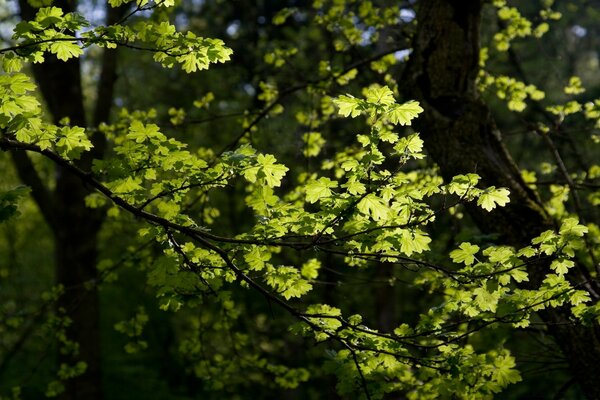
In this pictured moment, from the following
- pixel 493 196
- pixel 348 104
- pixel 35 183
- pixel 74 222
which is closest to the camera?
pixel 348 104

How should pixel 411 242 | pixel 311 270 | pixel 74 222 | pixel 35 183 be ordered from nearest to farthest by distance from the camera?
pixel 411 242 < pixel 311 270 < pixel 35 183 < pixel 74 222

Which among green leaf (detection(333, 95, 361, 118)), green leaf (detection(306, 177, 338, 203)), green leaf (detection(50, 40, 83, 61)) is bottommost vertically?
green leaf (detection(306, 177, 338, 203))

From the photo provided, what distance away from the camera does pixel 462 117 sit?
4.48m

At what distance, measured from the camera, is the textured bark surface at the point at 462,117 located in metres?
4.36

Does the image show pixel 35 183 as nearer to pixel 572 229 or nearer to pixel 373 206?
pixel 373 206

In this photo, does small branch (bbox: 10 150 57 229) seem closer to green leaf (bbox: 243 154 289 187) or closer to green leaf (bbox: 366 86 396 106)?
green leaf (bbox: 243 154 289 187)

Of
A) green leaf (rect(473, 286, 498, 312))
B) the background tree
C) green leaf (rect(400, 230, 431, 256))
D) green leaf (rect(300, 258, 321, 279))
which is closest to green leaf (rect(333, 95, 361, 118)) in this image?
the background tree

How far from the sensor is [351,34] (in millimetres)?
5766

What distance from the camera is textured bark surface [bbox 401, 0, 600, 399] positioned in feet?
14.3

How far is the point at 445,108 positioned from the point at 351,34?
5.55 ft

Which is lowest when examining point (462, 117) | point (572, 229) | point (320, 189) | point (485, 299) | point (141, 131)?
point (485, 299)

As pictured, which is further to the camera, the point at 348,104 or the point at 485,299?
the point at 485,299

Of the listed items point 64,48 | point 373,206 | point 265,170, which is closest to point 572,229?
point 373,206

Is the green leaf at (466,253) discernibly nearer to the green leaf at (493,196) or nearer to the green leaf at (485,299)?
the green leaf at (485,299)
